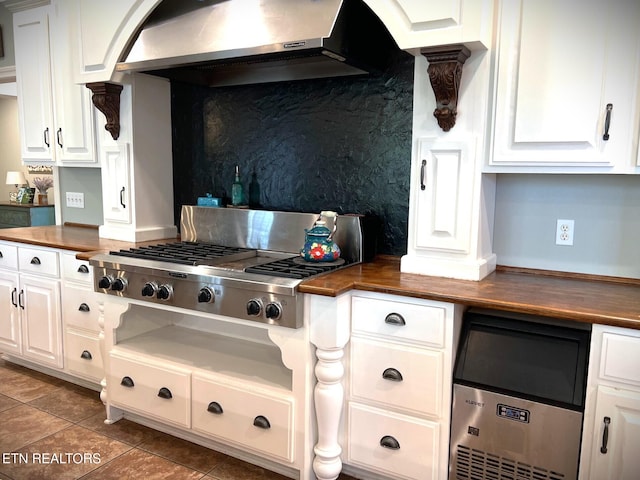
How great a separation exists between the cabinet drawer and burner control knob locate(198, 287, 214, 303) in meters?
1.47

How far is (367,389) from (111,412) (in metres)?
1.44

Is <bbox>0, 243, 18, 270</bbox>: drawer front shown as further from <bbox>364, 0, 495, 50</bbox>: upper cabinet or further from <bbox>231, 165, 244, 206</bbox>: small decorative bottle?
<bbox>364, 0, 495, 50</bbox>: upper cabinet

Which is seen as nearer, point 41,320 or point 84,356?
point 84,356

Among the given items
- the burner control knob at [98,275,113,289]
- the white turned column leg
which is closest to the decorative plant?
the burner control knob at [98,275,113,289]

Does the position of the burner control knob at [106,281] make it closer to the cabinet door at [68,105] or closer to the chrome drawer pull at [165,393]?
the chrome drawer pull at [165,393]

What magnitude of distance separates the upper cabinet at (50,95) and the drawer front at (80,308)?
0.84m

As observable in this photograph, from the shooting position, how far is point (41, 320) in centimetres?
307

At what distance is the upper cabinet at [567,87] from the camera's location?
1777 millimetres

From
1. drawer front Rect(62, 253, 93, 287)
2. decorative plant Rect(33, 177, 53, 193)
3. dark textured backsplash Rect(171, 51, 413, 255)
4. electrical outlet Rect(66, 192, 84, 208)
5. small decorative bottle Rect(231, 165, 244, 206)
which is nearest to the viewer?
dark textured backsplash Rect(171, 51, 413, 255)

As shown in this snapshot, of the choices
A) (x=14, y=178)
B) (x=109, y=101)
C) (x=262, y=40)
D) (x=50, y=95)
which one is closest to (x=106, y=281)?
(x=109, y=101)

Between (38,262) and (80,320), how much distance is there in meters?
0.46

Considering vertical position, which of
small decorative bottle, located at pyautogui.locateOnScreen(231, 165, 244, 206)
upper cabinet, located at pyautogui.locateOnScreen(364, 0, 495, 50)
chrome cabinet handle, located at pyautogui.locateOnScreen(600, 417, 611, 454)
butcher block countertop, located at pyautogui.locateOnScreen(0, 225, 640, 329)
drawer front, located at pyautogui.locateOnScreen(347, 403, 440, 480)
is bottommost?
drawer front, located at pyautogui.locateOnScreen(347, 403, 440, 480)

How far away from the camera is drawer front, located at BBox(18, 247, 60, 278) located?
115 inches

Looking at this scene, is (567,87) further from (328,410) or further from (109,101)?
(109,101)
